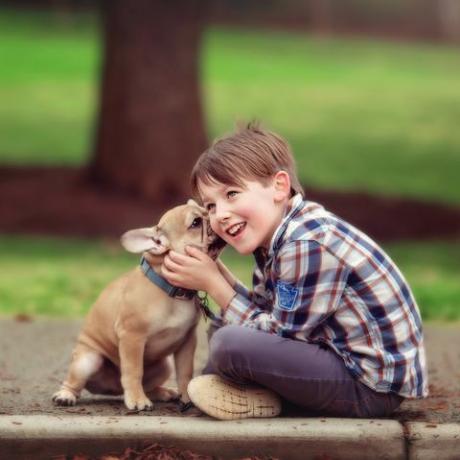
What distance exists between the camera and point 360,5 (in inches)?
1775

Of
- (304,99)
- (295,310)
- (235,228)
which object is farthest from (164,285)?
(304,99)

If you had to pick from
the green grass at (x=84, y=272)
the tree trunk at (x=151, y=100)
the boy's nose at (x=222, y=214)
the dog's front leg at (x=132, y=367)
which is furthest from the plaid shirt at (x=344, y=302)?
the tree trunk at (x=151, y=100)

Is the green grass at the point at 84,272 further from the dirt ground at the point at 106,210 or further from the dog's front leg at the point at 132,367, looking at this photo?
the dog's front leg at the point at 132,367

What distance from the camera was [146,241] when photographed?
4945 mm

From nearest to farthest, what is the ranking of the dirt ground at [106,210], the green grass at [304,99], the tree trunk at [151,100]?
the dirt ground at [106,210], the tree trunk at [151,100], the green grass at [304,99]

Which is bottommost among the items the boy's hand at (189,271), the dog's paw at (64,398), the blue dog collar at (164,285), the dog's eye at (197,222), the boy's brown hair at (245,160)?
the dog's paw at (64,398)

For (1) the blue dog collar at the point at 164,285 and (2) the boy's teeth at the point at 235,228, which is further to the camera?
(1) the blue dog collar at the point at 164,285

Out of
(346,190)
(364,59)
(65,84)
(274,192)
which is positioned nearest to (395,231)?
(346,190)

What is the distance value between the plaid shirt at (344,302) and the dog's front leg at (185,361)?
0.40 m

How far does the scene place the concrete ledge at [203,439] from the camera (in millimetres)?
4418

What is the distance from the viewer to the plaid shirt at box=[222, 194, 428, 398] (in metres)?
4.56

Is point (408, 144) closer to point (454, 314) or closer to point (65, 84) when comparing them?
point (65, 84)

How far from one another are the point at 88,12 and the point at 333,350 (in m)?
A: 40.9

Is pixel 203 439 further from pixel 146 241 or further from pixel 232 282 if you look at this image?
pixel 146 241
